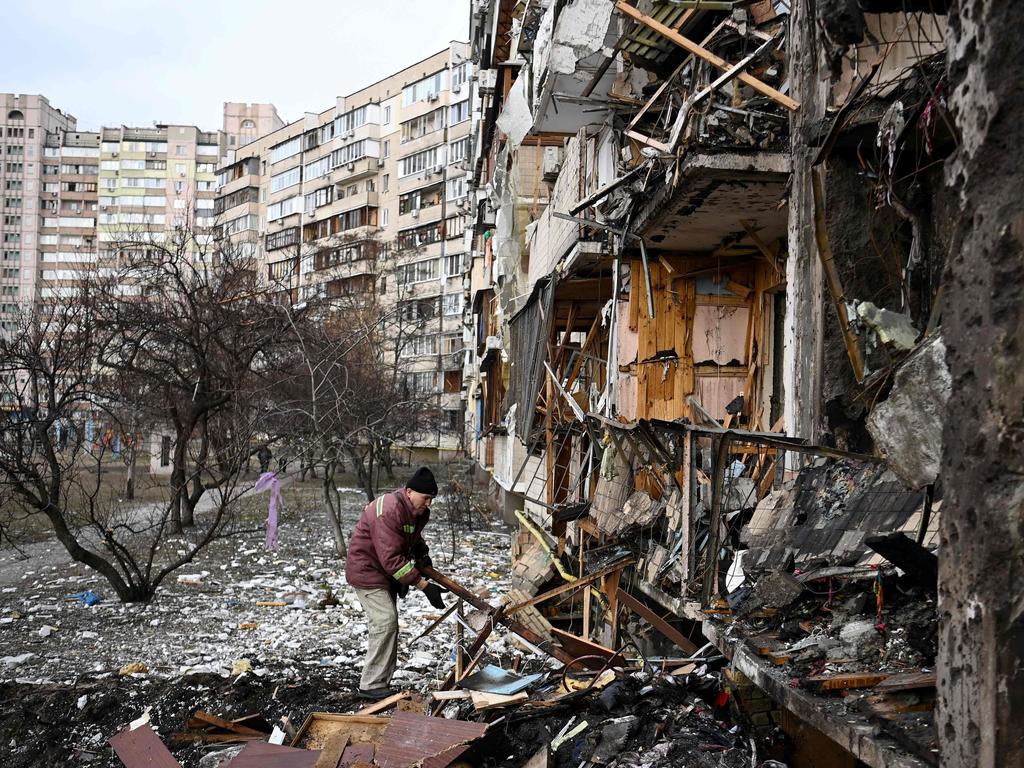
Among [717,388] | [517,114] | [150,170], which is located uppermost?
[150,170]

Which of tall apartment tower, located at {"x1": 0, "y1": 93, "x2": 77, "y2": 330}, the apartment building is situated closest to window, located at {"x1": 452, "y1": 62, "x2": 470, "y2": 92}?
the apartment building

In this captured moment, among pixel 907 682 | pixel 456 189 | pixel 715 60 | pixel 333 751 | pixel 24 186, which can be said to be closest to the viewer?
pixel 907 682

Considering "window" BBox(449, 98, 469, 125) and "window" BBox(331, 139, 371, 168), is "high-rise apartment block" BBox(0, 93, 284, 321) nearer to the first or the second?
"window" BBox(331, 139, 371, 168)

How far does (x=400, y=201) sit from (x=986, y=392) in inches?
1911

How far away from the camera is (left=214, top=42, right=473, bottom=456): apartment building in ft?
145

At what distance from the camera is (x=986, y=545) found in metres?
2.43

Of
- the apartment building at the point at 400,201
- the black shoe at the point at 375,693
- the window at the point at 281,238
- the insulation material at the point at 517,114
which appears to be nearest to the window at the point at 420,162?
the apartment building at the point at 400,201

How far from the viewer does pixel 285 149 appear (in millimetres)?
59719

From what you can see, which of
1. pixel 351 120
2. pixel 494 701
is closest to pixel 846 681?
pixel 494 701

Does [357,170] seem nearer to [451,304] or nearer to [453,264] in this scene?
[453,264]

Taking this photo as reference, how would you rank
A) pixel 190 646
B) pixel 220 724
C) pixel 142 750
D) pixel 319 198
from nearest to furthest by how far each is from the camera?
pixel 142 750, pixel 220 724, pixel 190 646, pixel 319 198

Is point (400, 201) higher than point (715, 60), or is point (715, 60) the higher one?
point (400, 201)

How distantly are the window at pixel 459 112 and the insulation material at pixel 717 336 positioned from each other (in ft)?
A: 126

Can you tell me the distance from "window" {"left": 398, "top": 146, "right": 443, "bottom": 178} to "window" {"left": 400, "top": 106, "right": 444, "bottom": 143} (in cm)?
122
